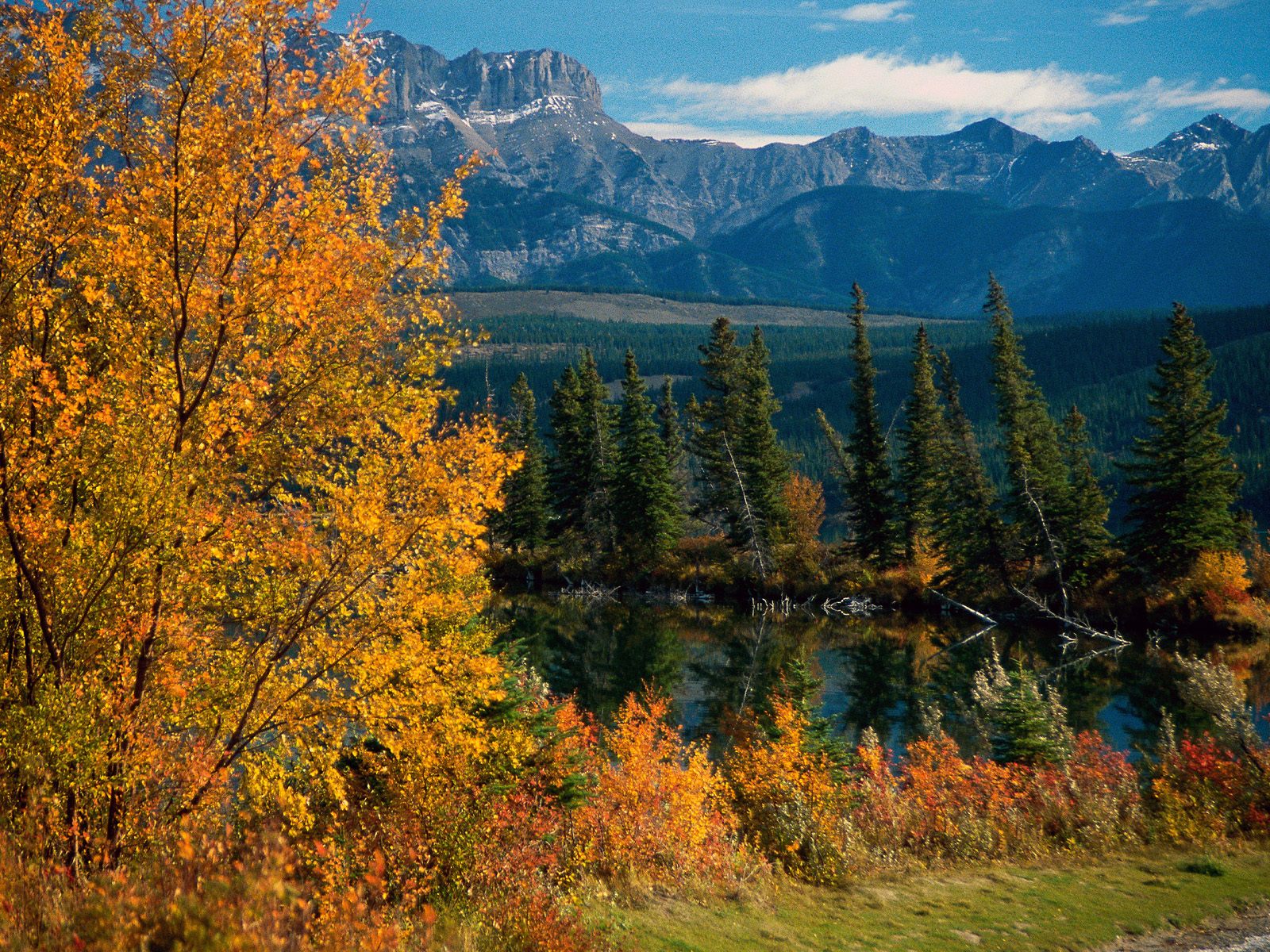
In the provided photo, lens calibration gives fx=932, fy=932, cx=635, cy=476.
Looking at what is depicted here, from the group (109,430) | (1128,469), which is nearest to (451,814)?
(109,430)

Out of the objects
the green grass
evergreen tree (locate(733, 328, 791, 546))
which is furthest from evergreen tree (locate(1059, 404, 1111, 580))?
the green grass

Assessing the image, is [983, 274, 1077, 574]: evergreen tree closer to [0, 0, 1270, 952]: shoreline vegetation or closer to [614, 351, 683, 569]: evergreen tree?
[614, 351, 683, 569]: evergreen tree

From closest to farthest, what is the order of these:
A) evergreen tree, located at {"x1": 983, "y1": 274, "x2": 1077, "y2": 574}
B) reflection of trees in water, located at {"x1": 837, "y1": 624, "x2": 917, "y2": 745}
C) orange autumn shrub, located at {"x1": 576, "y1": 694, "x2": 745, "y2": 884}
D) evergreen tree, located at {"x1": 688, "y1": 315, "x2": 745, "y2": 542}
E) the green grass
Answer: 1. the green grass
2. orange autumn shrub, located at {"x1": 576, "y1": 694, "x2": 745, "y2": 884}
3. reflection of trees in water, located at {"x1": 837, "y1": 624, "x2": 917, "y2": 745}
4. evergreen tree, located at {"x1": 983, "y1": 274, "x2": 1077, "y2": 574}
5. evergreen tree, located at {"x1": 688, "y1": 315, "x2": 745, "y2": 542}

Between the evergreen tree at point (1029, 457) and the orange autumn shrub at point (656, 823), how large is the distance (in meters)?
41.1

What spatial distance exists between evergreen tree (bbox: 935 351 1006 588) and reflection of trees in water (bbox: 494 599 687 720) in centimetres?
1855

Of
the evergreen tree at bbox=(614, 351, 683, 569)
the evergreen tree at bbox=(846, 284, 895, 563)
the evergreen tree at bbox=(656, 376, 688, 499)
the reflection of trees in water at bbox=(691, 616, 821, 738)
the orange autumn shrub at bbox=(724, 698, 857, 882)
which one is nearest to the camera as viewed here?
the orange autumn shrub at bbox=(724, 698, 857, 882)

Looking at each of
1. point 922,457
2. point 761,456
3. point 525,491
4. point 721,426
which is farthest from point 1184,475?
point 525,491

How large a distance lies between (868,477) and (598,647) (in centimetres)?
2768

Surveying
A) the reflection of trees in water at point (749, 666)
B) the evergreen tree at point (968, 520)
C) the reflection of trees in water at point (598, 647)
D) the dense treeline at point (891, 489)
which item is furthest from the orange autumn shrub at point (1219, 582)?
the reflection of trees in water at point (598, 647)

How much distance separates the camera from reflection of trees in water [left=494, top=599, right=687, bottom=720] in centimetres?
3806

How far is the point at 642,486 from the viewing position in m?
67.9

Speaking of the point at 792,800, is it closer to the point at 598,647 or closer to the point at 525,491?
the point at 598,647

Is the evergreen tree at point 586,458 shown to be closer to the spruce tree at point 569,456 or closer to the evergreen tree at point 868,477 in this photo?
the spruce tree at point 569,456

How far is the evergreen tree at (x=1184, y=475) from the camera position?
48062 mm
